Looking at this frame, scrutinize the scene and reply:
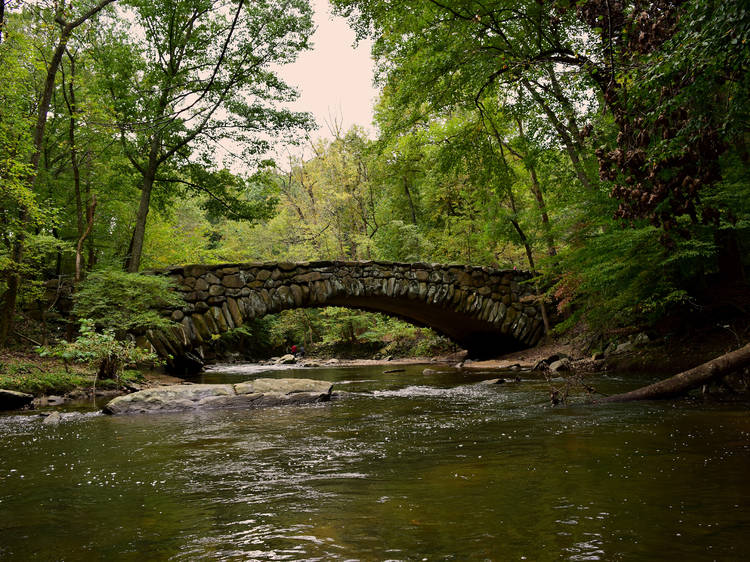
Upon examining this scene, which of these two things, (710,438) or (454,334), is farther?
(454,334)

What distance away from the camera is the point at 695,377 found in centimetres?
416

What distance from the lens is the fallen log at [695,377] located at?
3.83 meters

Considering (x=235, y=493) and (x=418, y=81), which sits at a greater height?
(x=418, y=81)

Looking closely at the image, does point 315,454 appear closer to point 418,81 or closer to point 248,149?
point 418,81

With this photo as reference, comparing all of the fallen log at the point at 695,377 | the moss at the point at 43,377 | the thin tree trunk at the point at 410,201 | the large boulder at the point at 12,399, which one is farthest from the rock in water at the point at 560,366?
the thin tree trunk at the point at 410,201

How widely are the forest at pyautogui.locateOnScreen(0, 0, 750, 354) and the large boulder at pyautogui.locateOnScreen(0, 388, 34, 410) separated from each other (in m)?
1.22

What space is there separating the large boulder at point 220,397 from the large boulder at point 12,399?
1.42m

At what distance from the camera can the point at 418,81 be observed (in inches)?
314

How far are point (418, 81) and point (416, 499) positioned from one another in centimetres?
715

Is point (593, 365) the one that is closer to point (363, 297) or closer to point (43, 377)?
point (363, 297)

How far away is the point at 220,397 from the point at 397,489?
4.69 m

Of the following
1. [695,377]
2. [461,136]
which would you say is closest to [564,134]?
[461,136]

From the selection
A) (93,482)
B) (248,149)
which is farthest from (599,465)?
(248,149)

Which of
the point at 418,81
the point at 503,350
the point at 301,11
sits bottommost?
the point at 503,350
